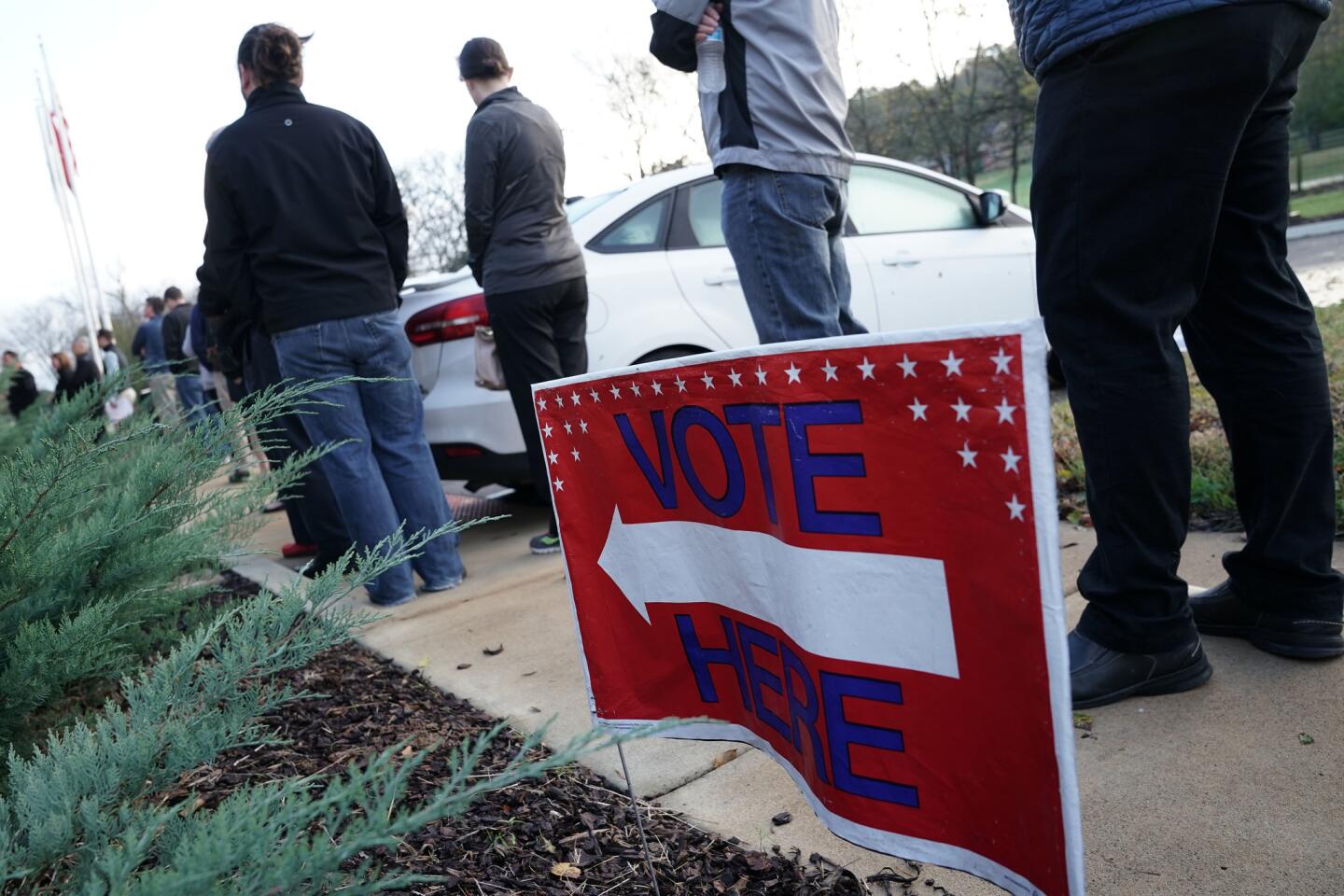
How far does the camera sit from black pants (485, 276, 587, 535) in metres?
4.55

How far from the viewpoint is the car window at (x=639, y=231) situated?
5340 millimetres

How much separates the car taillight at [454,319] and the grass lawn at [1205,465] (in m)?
2.61

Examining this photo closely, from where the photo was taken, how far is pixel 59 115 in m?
22.9

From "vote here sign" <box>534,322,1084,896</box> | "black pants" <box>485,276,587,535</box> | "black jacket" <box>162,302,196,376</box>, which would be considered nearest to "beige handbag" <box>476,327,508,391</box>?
"black pants" <box>485,276,587,535</box>

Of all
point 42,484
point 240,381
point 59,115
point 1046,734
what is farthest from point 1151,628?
point 59,115

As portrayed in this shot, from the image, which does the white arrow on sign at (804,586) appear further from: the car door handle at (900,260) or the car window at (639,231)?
the car door handle at (900,260)

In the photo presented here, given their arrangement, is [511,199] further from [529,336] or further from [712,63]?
Answer: [712,63]

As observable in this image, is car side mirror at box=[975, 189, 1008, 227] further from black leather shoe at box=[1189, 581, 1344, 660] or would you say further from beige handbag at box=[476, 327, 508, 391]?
black leather shoe at box=[1189, 581, 1344, 660]

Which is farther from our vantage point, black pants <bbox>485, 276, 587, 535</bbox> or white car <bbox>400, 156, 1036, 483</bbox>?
white car <bbox>400, 156, 1036, 483</bbox>

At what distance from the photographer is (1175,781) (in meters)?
2.06

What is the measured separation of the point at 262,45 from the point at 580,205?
6.44ft

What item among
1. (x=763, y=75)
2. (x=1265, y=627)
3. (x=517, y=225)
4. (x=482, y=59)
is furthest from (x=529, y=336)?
(x=1265, y=627)

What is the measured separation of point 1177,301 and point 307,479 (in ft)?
12.4

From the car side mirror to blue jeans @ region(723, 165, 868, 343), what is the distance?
2931 millimetres
